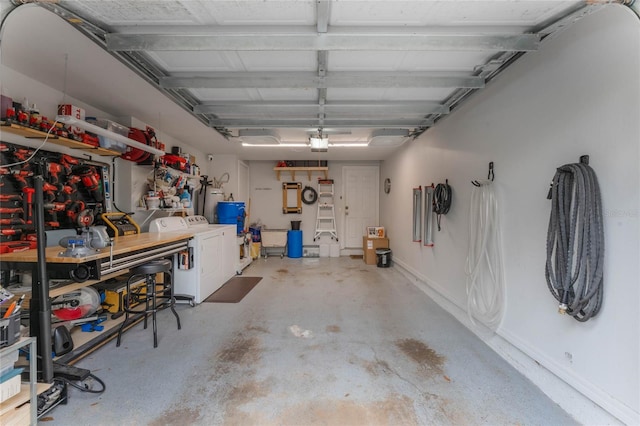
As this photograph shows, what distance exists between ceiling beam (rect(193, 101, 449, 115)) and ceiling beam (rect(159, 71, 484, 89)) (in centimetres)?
57

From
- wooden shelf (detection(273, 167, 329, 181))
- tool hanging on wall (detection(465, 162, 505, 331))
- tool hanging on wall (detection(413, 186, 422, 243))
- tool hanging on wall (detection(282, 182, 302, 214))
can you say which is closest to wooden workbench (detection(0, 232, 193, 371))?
tool hanging on wall (detection(465, 162, 505, 331))

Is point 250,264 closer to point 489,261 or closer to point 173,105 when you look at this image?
point 173,105

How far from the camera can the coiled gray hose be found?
1496 millimetres

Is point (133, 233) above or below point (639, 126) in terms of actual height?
below

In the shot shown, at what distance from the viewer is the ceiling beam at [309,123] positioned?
354 cm

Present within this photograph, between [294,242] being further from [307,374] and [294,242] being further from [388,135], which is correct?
[307,374]

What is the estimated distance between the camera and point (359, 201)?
698 cm

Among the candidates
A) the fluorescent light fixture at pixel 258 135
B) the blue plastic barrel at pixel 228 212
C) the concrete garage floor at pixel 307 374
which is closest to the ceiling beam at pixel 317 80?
the fluorescent light fixture at pixel 258 135

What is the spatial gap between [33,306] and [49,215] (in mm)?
1122

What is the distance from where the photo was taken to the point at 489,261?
2449mm

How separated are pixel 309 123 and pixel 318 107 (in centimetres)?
52

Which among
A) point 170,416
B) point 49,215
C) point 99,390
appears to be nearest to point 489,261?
point 170,416

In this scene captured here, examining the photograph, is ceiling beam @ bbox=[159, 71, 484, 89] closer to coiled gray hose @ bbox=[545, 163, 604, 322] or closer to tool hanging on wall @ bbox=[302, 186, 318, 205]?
coiled gray hose @ bbox=[545, 163, 604, 322]

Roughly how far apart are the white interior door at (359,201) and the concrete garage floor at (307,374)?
3.67m
